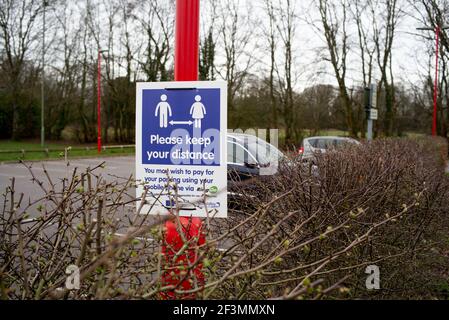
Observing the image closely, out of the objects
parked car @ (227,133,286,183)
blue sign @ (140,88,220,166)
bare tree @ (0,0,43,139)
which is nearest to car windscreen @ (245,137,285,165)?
parked car @ (227,133,286,183)

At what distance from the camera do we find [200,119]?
3189mm

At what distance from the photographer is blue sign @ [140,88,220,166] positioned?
318cm

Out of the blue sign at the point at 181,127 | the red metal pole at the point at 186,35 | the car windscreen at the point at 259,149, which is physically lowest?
the car windscreen at the point at 259,149

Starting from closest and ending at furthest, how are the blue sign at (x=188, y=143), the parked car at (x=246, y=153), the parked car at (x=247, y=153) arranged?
the blue sign at (x=188, y=143) → the parked car at (x=247, y=153) → the parked car at (x=246, y=153)

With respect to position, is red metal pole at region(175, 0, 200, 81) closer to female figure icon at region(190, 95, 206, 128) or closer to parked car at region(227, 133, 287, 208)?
female figure icon at region(190, 95, 206, 128)

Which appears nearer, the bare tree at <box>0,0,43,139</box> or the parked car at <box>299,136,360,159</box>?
the parked car at <box>299,136,360,159</box>

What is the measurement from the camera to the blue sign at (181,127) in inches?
125

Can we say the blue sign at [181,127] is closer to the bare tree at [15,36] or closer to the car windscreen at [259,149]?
the car windscreen at [259,149]

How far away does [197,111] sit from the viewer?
10.5 ft

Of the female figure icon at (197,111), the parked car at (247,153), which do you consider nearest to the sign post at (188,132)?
the female figure icon at (197,111)

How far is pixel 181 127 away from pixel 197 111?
0.17 meters

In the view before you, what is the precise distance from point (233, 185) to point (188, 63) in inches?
60.8

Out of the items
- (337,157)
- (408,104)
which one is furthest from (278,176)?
(408,104)

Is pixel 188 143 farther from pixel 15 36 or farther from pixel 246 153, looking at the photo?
pixel 15 36
